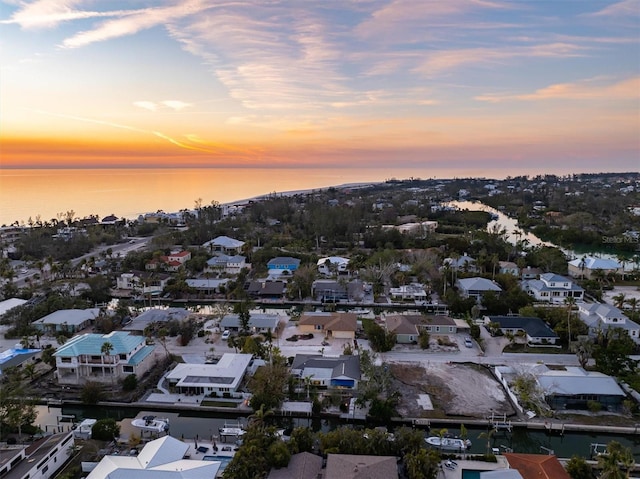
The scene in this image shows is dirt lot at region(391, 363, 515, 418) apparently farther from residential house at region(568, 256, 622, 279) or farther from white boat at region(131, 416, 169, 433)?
residential house at region(568, 256, 622, 279)

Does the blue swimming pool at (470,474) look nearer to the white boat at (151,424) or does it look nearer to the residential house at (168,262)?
the white boat at (151,424)

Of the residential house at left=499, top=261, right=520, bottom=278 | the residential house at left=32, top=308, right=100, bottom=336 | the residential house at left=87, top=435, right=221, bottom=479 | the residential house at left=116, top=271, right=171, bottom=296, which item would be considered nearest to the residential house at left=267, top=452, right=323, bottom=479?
the residential house at left=87, top=435, right=221, bottom=479

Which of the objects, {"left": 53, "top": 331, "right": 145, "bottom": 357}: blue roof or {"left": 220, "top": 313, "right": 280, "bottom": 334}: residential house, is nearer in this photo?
{"left": 53, "top": 331, "right": 145, "bottom": 357}: blue roof

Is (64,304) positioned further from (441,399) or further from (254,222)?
(254,222)

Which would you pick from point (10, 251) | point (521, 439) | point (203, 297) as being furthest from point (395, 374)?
point (10, 251)

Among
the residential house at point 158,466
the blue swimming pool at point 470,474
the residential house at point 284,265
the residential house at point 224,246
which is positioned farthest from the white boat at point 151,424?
the residential house at point 224,246
